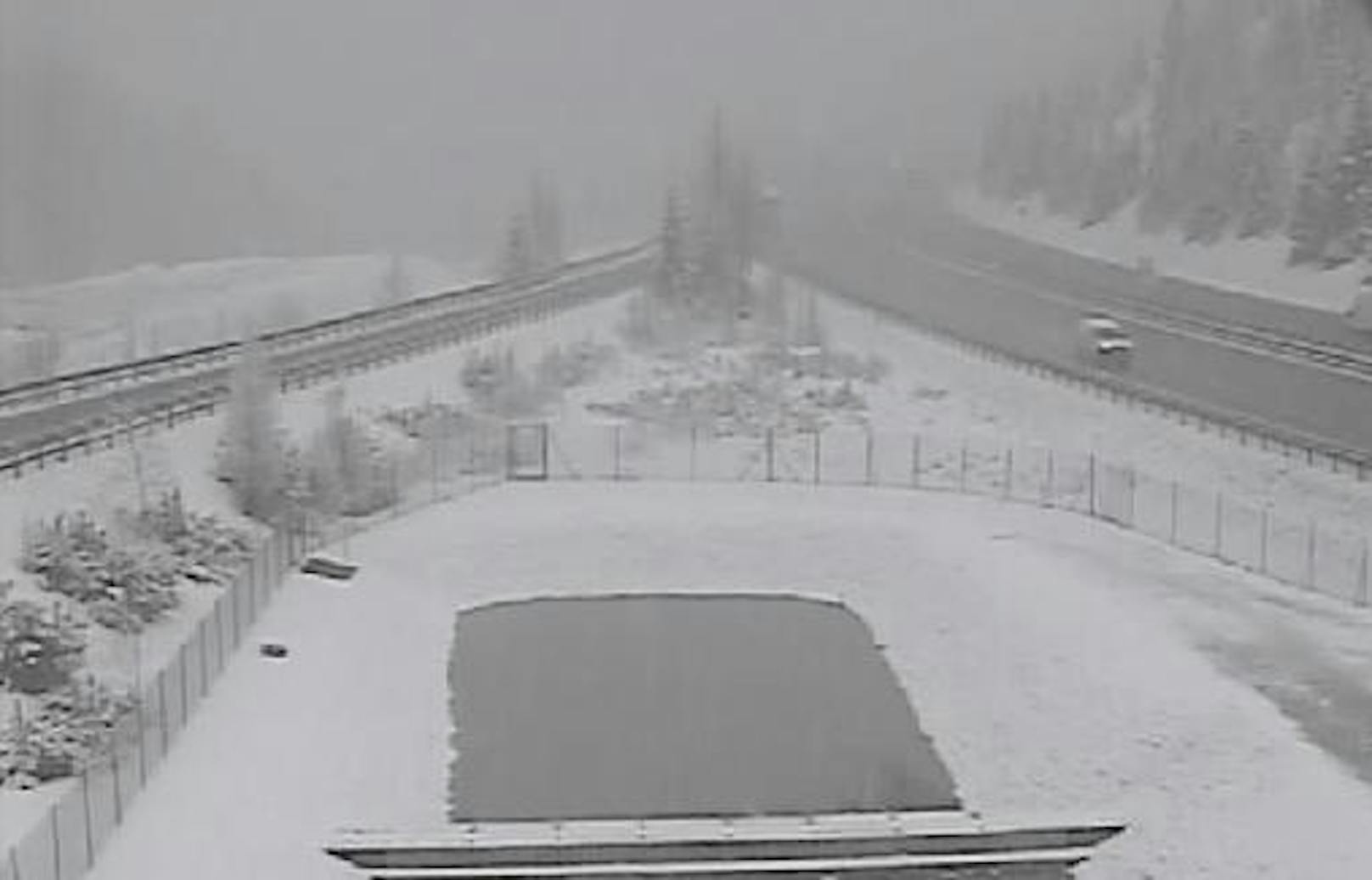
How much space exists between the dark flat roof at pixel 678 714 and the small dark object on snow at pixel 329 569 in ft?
11.2

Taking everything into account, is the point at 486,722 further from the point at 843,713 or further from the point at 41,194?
the point at 41,194

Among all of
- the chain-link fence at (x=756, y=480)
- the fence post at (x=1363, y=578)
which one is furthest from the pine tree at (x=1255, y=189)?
the fence post at (x=1363, y=578)

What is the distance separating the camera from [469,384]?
77125 millimetres

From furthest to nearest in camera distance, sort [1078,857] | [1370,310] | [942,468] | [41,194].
A: [41,194] → [1370,310] → [942,468] → [1078,857]

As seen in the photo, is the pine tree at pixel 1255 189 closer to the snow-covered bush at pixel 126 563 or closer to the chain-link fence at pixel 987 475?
the chain-link fence at pixel 987 475

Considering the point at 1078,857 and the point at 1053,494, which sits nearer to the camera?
the point at 1078,857

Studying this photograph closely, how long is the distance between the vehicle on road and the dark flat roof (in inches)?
1063

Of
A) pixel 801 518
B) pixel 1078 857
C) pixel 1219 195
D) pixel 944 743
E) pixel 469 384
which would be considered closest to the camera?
pixel 1078 857

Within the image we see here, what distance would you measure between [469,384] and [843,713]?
3288cm

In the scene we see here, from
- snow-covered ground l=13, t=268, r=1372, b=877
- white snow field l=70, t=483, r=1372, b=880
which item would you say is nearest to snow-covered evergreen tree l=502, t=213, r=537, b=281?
snow-covered ground l=13, t=268, r=1372, b=877

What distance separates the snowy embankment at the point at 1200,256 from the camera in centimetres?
10269

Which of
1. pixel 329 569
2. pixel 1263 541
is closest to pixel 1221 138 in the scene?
pixel 1263 541

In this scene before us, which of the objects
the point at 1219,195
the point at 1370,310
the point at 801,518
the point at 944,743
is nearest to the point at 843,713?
the point at 944,743

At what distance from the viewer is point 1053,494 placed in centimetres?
6556
